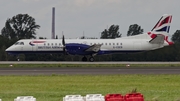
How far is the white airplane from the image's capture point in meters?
53.2

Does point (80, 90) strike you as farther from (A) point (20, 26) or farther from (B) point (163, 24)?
(A) point (20, 26)

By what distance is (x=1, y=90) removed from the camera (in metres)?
17.6

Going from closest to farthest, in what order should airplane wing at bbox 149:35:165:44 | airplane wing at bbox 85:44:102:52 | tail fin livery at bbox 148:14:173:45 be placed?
airplane wing at bbox 85:44:102:52, airplane wing at bbox 149:35:165:44, tail fin livery at bbox 148:14:173:45

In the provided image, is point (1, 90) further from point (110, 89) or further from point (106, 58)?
point (106, 58)

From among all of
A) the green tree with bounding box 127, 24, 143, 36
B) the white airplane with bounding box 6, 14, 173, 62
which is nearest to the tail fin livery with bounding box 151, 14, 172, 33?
the white airplane with bounding box 6, 14, 173, 62

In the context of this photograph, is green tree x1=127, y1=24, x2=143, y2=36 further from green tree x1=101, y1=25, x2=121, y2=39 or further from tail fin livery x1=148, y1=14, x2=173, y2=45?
tail fin livery x1=148, y1=14, x2=173, y2=45

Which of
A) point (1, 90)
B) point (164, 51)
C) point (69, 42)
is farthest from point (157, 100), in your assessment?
point (164, 51)

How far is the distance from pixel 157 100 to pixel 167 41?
41902 mm

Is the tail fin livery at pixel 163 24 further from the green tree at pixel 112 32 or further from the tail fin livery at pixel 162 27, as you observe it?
the green tree at pixel 112 32

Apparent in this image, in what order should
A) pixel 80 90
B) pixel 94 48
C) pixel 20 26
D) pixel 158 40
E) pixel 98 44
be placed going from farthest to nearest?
pixel 20 26, pixel 158 40, pixel 98 44, pixel 94 48, pixel 80 90

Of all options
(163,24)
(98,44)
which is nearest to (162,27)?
(163,24)

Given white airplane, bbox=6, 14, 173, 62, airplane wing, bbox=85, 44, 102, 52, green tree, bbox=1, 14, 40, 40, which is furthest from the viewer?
green tree, bbox=1, 14, 40, 40

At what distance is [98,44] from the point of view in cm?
5341

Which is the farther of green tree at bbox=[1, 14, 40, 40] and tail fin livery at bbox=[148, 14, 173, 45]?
green tree at bbox=[1, 14, 40, 40]
